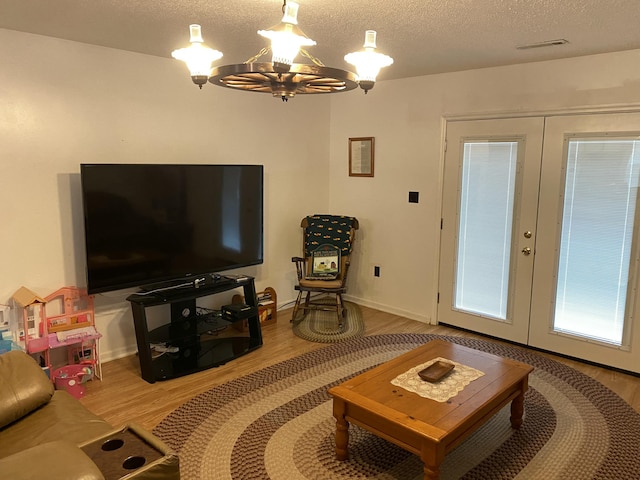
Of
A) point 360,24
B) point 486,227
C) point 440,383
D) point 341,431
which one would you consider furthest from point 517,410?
point 360,24

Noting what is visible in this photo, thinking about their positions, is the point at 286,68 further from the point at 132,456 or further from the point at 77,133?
the point at 77,133

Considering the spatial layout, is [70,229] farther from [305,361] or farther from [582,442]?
[582,442]

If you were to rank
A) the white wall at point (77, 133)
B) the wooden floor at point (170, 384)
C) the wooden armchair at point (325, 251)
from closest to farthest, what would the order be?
the wooden floor at point (170, 384) < the white wall at point (77, 133) < the wooden armchair at point (325, 251)

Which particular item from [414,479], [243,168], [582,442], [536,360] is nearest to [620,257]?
[536,360]

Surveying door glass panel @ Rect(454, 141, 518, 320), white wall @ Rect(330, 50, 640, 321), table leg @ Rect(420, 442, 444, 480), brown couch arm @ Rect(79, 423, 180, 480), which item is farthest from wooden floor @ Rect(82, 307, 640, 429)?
table leg @ Rect(420, 442, 444, 480)

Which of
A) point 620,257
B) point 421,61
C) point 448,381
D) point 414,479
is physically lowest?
point 414,479

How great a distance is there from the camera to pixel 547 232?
398cm

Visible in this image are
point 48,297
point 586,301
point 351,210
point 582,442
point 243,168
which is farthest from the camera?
point 351,210

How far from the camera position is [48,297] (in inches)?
137

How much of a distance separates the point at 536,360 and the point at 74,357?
3502 millimetres

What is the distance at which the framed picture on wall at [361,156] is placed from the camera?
5090 millimetres

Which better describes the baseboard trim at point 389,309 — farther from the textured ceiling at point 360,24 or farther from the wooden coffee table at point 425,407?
the textured ceiling at point 360,24

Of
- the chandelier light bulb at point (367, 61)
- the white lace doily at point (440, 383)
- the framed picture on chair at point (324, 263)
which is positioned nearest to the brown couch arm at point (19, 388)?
the white lace doily at point (440, 383)

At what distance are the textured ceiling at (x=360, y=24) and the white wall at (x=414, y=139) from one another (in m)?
0.26
